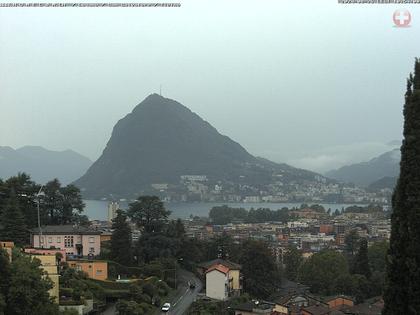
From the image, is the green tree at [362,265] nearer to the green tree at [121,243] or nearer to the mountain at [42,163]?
the green tree at [121,243]

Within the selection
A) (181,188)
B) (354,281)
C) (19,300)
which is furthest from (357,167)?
(19,300)

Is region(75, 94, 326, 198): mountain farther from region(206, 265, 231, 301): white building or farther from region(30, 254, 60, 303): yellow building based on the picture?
region(30, 254, 60, 303): yellow building

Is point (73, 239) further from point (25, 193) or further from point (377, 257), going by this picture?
point (377, 257)

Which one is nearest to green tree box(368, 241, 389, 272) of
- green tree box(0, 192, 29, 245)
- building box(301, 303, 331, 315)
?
building box(301, 303, 331, 315)

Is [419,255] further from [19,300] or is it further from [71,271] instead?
[71,271]

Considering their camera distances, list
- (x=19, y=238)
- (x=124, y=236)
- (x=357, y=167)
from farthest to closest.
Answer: (x=357, y=167)
(x=124, y=236)
(x=19, y=238)

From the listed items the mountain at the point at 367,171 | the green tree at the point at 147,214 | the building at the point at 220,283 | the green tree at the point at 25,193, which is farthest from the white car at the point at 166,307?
the mountain at the point at 367,171

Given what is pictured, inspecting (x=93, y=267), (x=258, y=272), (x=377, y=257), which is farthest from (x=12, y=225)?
(x=377, y=257)
